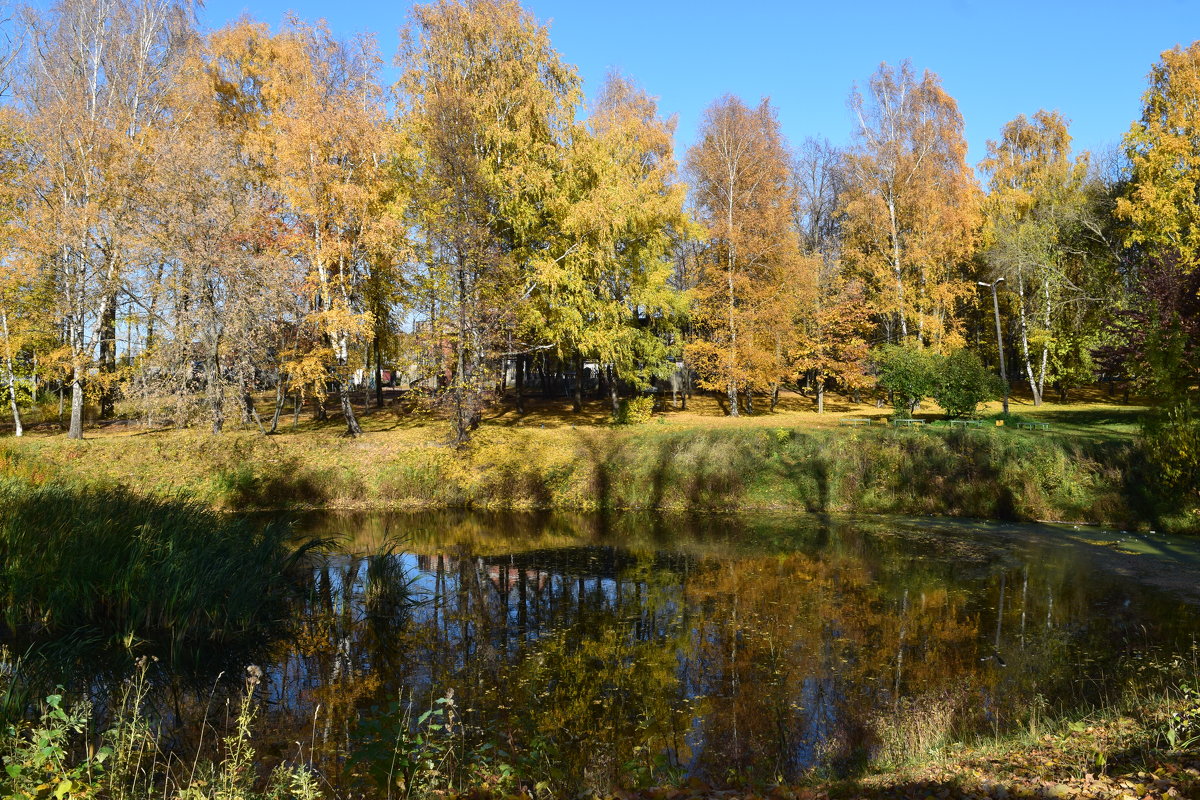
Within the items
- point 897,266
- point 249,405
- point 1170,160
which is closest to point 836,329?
point 897,266

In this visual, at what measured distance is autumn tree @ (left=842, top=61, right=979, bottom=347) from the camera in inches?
Result: 1336

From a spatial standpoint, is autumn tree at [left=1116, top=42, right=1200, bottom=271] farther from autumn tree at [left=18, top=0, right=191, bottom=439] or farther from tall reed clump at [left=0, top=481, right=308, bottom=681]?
autumn tree at [left=18, top=0, right=191, bottom=439]

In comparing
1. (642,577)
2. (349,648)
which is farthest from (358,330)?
(349,648)

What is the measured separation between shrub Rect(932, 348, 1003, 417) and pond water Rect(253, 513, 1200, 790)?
8868mm

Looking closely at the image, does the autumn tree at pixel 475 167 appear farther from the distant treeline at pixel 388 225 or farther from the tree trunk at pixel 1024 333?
the tree trunk at pixel 1024 333

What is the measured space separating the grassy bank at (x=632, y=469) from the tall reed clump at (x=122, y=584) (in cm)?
1026

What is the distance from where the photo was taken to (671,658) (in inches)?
357

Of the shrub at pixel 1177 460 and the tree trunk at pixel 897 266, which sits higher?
the tree trunk at pixel 897 266

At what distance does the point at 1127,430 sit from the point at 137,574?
25.0 metres

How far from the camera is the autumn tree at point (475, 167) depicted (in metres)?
23.3

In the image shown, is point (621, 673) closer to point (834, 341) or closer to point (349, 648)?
A: point (349, 648)

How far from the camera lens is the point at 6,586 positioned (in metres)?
8.79

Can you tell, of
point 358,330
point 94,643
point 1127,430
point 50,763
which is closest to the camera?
point 50,763

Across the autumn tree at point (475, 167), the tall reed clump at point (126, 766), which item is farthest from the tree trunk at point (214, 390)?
the tall reed clump at point (126, 766)
